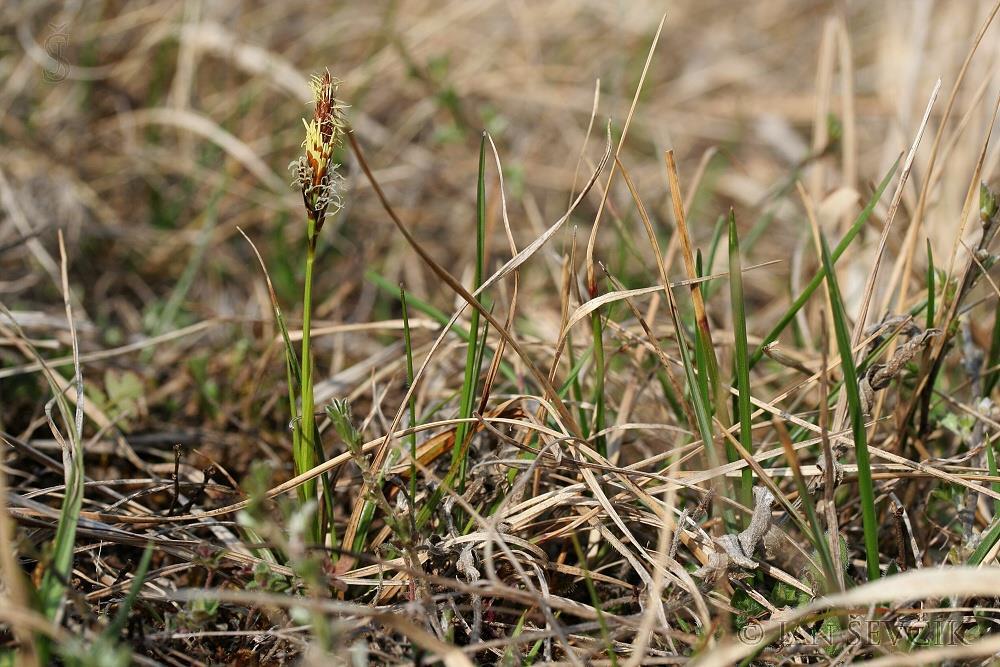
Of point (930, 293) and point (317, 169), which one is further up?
point (317, 169)

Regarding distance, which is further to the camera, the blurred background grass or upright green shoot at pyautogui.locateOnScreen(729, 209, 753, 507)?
the blurred background grass

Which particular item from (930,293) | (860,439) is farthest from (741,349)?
(930,293)

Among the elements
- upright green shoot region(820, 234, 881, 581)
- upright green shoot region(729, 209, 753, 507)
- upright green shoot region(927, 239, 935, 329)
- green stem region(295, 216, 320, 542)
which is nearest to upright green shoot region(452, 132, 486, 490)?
green stem region(295, 216, 320, 542)

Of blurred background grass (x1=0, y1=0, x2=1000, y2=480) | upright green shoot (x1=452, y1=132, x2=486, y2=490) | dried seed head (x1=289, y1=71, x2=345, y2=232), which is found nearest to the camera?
dried seed head (x1=289, y1=71, x2=345, y2=232)

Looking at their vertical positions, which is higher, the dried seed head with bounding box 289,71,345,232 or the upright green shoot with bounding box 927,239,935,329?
the dried seed head with bounding box 289,71,345,232

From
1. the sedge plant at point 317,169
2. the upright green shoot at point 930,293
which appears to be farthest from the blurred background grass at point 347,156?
the sedge plant at point 317,169

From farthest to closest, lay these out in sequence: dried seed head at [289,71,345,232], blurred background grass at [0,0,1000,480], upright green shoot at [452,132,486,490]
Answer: blurred background grass at [0,0,1000,480] → upright green shoot at [452,132,486,490] → dried seed head at [289,71,345,232]

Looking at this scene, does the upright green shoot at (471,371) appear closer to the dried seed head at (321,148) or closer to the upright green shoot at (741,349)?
the dried seed head at (321,148)

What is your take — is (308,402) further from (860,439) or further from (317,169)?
(860,439)

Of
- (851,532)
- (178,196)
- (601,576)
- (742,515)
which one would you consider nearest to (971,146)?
(851,532)

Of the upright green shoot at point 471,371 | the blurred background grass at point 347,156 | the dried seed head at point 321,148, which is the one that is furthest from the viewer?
the blurred background grass at point 347,156

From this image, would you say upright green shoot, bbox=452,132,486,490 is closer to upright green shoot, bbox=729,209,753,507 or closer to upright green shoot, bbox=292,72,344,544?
upright green shoot, bbox=292,72,344,544
